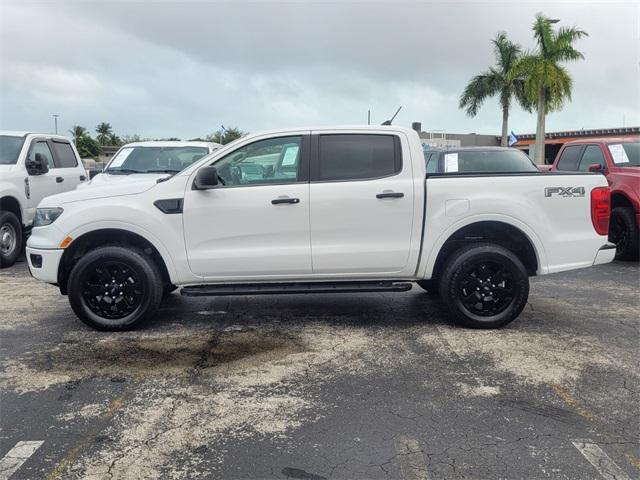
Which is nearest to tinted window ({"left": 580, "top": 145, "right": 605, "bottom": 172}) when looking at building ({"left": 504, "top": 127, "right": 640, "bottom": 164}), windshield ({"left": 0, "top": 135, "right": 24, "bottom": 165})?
windshield ({"left": 0, "top": 135, "right": 24, "bottom": 165})

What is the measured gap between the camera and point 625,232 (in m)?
8.89

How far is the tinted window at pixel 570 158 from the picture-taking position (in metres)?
10.3

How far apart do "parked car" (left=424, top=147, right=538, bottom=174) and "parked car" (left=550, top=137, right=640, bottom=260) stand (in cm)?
114

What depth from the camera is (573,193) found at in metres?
5.27

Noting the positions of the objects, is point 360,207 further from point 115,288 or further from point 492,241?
point 115,288

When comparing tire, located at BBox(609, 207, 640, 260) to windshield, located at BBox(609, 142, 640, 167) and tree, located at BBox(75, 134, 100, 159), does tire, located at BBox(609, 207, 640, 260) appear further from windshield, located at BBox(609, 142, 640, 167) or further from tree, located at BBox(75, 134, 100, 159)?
tree, located at BBox(75, 134, 100, 159)

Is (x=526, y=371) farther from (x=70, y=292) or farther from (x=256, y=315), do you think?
(x=70, y=292)

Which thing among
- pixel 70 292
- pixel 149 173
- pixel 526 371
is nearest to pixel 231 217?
pixel 70 292

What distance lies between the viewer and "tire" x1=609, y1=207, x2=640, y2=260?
872 cm

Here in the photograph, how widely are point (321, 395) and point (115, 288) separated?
2378 mm

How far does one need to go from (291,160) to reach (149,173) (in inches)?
163

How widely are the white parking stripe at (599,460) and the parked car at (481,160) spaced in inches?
257

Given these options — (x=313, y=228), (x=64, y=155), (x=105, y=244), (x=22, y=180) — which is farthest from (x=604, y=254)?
(x=64, y=155)

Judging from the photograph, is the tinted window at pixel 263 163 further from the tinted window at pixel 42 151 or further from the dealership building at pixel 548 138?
the dealership building at pixel 548 138
